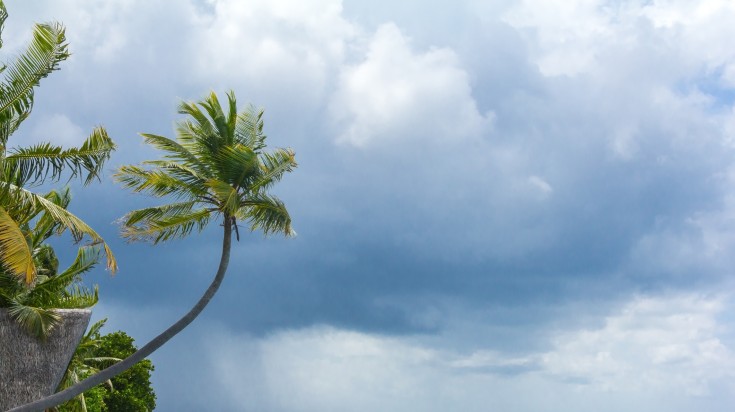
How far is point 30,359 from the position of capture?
76.3 feet

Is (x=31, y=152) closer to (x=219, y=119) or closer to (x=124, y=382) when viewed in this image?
(x=219, y=119)

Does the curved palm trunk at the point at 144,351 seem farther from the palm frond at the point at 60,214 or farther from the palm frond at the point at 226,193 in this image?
the palm frond at the point at 60,214

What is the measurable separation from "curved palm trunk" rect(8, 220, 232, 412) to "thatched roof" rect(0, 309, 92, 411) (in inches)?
44.0

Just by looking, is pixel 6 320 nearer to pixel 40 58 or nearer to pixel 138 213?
pixel 138 213

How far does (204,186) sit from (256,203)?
153cm

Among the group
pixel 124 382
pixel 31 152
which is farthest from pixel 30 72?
pixel 124 382

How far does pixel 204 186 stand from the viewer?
79.7ft

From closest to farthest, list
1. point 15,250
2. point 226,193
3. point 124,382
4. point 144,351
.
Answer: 1. point 15,250
2. point 144,351
3. point 226,193
4. point 124,382

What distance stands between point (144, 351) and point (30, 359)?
137 inches

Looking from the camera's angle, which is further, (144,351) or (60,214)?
(144,351)

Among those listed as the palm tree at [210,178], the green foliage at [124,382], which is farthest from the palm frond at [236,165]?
the green foliage at [124,382]

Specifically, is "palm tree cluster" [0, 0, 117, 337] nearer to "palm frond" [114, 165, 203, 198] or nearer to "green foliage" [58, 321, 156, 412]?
"palm frond" [114, 165, 203, 198]

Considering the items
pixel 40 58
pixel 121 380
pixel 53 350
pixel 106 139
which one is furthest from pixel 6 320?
pixel 121 380

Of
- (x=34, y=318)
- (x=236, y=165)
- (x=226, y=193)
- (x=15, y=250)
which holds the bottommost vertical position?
(x=15, y=250)
